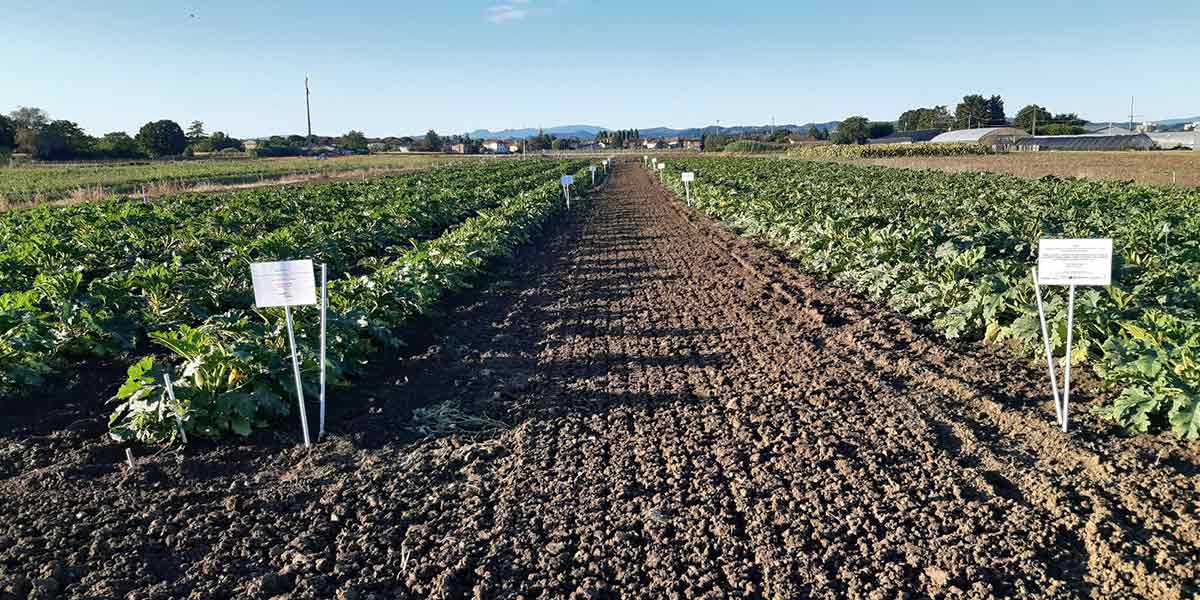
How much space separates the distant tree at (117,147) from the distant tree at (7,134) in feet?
21.4

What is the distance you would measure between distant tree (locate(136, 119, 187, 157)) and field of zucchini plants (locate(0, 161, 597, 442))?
73970 mm

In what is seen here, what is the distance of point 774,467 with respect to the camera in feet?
16.6

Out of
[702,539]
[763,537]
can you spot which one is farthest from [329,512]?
[763,537]

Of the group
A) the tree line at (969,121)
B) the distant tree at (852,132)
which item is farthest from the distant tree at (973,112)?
the distant tree at (852,132)

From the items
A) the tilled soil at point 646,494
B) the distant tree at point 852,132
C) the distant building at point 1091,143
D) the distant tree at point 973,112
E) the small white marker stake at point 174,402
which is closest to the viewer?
the tilled soil at point 646,494

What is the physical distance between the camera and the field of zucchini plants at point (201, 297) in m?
5.69

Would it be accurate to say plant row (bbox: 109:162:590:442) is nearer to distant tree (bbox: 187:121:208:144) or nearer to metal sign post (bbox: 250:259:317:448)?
metal sign post (bbox: 250:259:317:448)

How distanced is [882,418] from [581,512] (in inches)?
109

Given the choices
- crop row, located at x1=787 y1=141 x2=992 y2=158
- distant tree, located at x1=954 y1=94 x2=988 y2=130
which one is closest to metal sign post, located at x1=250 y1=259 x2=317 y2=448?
crop row, located at x1=787 y1=141 x2=992 y2=158

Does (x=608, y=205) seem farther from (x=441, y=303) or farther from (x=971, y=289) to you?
(x=971, y=289)

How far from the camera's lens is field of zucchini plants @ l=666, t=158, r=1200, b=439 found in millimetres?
5426

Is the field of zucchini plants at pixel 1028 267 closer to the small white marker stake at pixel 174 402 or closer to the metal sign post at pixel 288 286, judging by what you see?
the metal sign post at pixel 288 286

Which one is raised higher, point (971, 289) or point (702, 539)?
point (971, 289)

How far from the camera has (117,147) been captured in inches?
2862
